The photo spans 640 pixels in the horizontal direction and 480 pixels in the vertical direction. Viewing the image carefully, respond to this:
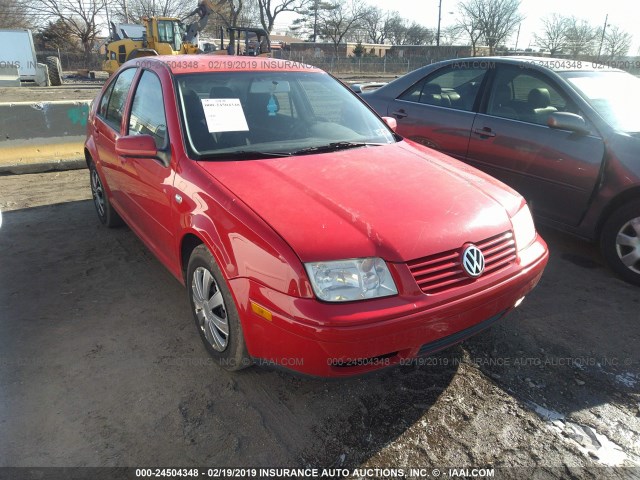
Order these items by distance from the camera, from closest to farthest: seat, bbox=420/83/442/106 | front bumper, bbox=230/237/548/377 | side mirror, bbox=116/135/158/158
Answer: front bumper, bbox=230/237/548/377
side mirror, bbox=116/135/158/158
seat, bbox=420/83/442/106

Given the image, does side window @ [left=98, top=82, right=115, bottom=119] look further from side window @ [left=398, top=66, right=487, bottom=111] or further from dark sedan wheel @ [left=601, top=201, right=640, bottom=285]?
dark sedan wheel @ [left=601, top=201, right=640, bottom=285]

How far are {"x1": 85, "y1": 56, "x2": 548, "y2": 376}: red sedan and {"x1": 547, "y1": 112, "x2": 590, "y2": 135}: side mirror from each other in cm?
134

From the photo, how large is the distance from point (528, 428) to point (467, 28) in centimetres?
6366

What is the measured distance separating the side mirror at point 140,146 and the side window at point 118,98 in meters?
1.04

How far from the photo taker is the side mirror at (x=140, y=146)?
110 inches

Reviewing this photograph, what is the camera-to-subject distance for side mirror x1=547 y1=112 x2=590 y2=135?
371cm

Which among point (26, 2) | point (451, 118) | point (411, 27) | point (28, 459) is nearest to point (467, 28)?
point (411, 27)

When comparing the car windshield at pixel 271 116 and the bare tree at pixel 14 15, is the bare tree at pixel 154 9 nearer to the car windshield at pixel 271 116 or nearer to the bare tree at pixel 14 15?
the bare tree at pixel 14 15

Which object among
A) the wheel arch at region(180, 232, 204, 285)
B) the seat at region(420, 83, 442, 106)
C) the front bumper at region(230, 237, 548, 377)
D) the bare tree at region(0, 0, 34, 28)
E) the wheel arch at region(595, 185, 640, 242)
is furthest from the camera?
the bare tree at region(0, 0, 34, 28)

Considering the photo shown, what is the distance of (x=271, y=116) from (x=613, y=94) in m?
3.05

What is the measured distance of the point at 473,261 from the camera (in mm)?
2178

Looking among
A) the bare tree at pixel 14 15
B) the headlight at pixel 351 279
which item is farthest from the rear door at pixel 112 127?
the bare tree at pixel 14 15

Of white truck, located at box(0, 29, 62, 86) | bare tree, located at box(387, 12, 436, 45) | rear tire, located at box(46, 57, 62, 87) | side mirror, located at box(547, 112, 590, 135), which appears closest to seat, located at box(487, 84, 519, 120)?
side mirror, located at box(547, 112, 590, 135)

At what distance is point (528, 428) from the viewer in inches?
87.8
